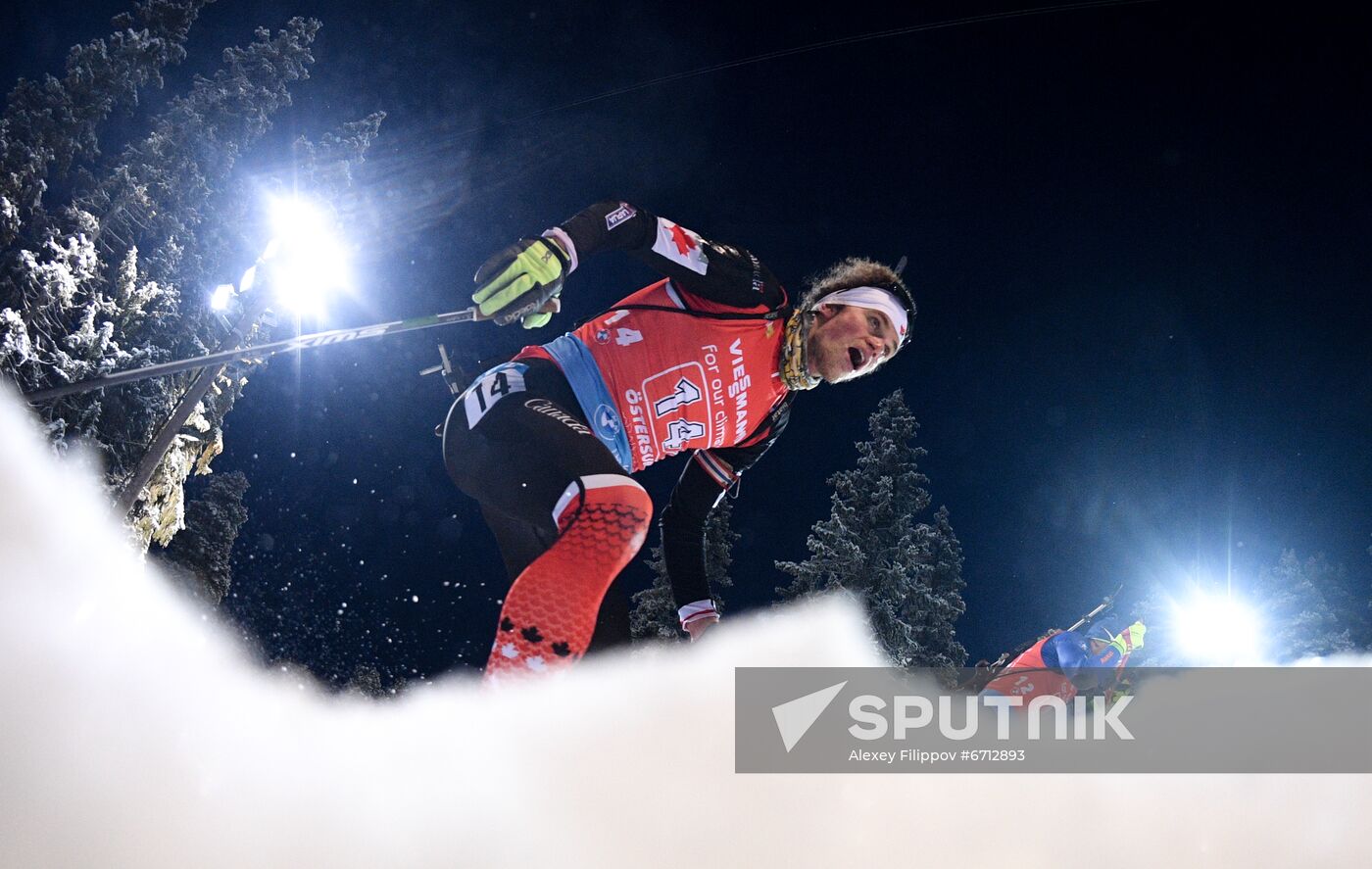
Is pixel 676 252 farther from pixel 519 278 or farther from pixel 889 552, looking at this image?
pixel 889 552

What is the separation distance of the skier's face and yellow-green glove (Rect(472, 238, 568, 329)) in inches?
42.6

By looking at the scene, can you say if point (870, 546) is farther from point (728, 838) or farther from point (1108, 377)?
point (728, 838)

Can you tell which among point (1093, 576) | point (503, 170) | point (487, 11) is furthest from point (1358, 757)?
point (487, 11)

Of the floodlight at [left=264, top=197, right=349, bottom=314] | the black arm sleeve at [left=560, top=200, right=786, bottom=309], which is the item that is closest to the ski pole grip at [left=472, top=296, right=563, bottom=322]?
the black arm sleeve at [left=560, top=200, right=786, bottom=309]

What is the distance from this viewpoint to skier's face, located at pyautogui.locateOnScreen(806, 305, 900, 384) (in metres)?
3.34

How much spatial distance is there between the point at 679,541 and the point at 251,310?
815cm

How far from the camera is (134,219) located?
41.2 feet

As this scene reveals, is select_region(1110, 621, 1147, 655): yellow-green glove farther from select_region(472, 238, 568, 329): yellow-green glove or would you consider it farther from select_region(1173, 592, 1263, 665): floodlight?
select_region(472, 238, 568, 329): yellow-green glove

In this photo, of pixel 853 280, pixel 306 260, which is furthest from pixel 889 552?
pixel 853 280

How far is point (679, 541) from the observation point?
3.70 m

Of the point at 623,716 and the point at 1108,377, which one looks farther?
the point at 1108,377

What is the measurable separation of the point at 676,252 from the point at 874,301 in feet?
2.91

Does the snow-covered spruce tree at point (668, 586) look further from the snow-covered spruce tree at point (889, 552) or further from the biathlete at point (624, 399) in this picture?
the biathlete at point (624, 399)

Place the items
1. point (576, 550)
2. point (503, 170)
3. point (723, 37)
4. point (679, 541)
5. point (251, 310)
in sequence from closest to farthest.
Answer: point (576, 550) → point (679, 541) → point (723, 37) → point (503, 170) → point (251, 310)
